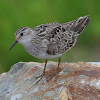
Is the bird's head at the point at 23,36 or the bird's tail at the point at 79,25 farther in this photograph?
the bird's tail at the point at 79,25

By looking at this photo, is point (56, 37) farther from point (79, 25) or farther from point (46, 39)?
point (79, 25)

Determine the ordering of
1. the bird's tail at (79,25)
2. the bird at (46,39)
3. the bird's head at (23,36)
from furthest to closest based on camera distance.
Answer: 1. the bird's tail at (79,25)
2. the bird at (46,39)
3. the bird's head at (23,36)

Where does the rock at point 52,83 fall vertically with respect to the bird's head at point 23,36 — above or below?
below

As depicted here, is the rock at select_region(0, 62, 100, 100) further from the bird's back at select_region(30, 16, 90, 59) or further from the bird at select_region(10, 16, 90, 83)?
the bird's back at select_region(30, 16, 90, 59)

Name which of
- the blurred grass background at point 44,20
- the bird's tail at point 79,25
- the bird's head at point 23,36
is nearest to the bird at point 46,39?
the bird's head at point 23,36

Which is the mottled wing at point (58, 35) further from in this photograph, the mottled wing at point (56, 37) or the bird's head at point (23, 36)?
the bird's head at point (23, 36)

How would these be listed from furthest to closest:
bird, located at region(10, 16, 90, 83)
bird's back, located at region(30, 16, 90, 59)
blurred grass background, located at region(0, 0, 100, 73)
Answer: blurred grass background, located at region(0, 0, 100, 73), bird's back, located at region(30, 16, 90, 59), bird, located at region(10, 16, 90, 83)

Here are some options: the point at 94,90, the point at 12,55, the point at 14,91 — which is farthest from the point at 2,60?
the point at 94,90

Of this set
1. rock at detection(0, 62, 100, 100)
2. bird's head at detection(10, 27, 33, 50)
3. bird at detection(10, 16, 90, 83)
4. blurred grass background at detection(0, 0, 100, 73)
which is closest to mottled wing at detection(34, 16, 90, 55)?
bird at detection(10, 16, 90, 83)

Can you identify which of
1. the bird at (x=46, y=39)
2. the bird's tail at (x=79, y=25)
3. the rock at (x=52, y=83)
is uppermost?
the bird's tail at (x=79, y=25)
